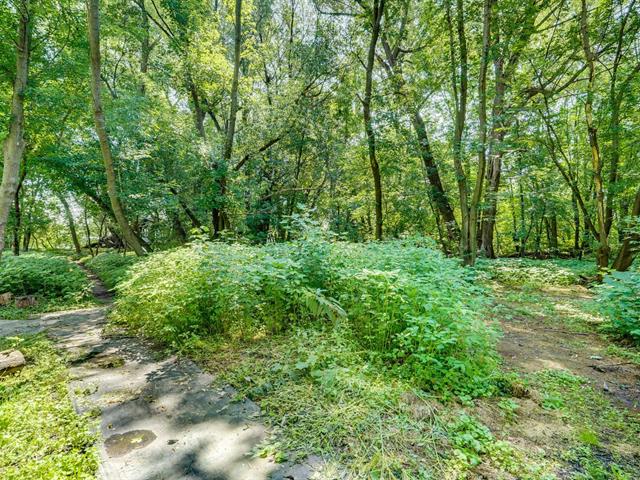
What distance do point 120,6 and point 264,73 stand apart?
5107 mm

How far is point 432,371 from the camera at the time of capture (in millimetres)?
2432

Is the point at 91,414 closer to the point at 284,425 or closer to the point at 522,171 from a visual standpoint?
the point at 284,425

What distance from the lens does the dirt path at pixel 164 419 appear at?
1.64 meters

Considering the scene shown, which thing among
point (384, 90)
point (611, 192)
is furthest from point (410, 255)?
point (611, 192)

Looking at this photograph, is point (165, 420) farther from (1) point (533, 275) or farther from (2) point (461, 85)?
(1) point (533, 275)

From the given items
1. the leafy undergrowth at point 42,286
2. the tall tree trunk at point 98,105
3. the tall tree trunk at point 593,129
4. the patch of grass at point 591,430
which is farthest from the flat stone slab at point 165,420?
the tall tree trunk at point 593,129

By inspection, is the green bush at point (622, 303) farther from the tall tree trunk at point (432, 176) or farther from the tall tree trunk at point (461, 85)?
the tall tree trunk at point (432, 176)

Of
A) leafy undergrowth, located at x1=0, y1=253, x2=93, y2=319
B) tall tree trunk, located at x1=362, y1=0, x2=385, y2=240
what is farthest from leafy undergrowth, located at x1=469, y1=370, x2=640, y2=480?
leafy undergrowth, located at x1=0, y1=253, x2=93, y2=319

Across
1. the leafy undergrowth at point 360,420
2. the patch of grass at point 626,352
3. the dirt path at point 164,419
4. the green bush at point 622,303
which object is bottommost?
the patch of grass at point 626,352

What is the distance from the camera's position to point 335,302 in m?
3.17

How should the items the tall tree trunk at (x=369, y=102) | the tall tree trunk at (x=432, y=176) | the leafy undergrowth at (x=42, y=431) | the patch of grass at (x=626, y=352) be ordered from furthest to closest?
the tall tree trunk at (x=432, y=176), the tall tree trunk at (x=369, y=102), the patch of grass at (x=626, y=352), the leafy undergrowth at (x=42, y=431)

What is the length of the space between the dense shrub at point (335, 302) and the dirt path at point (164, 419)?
1.83 feet

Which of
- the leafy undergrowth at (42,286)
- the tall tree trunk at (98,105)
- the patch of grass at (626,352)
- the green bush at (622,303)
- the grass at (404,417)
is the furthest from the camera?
the leafy undergrowth at (42,286)

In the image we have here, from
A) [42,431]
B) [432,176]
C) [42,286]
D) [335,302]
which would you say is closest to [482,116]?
[432,176]
